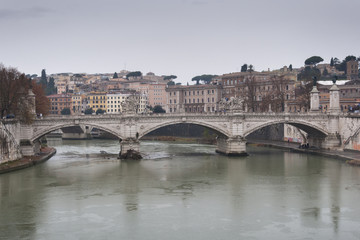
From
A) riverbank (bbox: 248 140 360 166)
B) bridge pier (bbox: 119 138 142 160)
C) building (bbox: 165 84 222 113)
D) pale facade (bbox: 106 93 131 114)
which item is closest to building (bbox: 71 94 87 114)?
pale facade (bbox: 106 93 131 114)

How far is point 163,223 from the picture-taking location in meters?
18.0

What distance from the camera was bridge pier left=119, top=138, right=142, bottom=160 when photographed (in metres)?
34.2

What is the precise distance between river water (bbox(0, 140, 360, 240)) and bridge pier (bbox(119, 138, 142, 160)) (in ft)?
3.67

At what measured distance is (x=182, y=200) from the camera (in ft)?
70.3

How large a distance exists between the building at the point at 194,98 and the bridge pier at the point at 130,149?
4034 centimetres

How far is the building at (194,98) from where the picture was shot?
247 ft

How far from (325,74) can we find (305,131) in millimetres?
46055

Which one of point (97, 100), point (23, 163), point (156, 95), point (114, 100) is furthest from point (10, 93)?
point (156, 95)

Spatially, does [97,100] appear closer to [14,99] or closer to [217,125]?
[14,99]

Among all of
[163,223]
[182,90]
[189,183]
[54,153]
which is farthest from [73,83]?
[163,223]

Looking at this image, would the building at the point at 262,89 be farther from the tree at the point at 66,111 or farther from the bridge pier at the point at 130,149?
the tree at the point at 66,111

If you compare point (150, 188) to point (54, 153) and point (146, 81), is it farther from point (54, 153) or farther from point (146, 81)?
point (146, 81)

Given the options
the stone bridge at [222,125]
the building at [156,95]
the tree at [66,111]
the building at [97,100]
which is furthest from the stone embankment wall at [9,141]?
the building at [156,95]

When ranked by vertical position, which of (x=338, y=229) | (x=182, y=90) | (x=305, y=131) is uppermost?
(x=182, y=90)
